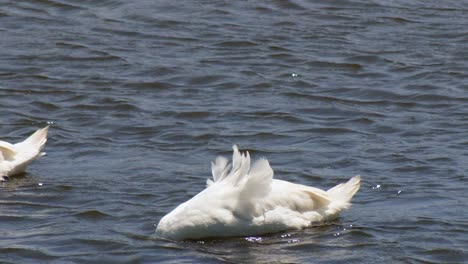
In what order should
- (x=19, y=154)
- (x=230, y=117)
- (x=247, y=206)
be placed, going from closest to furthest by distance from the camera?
(x=247, y=206) → (x=19, y=154) → (x=230, y=117)

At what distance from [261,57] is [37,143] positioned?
4.01 meters

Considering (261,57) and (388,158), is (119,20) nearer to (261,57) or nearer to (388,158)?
(261,57)

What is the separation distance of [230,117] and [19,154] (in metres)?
2.11

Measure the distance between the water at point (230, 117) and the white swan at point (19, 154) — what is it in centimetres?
9

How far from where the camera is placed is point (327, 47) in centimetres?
1366

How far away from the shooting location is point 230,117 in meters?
11.1

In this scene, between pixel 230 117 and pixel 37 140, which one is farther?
pixel 230 117

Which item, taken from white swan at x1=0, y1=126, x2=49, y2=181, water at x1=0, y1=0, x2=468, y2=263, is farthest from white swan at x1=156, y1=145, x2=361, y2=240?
white swan at x1=0, y1=126, x2=49, y2=181

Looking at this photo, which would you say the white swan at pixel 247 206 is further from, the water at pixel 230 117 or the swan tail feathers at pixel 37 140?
the swan tail feathers at pixel 37 140

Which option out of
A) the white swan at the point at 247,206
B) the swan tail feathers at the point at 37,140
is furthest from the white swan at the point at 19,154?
the white swan at the point at 247,206

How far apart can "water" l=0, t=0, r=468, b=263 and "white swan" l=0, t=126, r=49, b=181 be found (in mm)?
92

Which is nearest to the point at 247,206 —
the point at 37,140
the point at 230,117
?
the point at 37,140

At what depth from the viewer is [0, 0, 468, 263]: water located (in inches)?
316

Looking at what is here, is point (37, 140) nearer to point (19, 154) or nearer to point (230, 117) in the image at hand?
point (19, 154)
